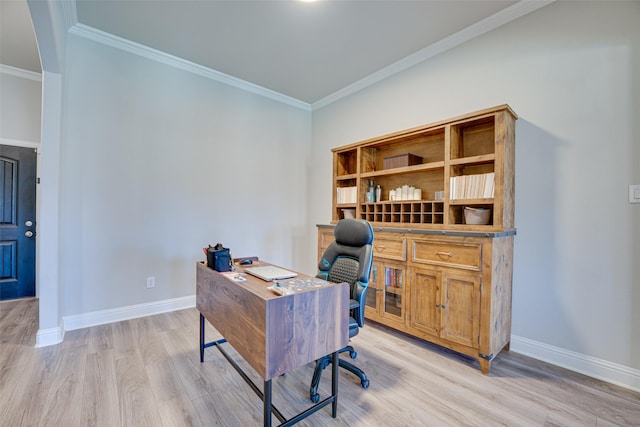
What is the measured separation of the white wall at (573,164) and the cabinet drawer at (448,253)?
1.84 ft

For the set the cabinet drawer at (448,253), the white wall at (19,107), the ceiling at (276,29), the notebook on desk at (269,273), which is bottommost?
the notebook on desk at (269,273)

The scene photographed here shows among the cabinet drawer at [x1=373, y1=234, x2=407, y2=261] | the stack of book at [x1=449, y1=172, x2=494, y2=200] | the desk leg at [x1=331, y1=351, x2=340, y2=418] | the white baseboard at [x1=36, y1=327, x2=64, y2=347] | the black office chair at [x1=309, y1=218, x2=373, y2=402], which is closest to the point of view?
the desk leg at [x1=331, y1=351, x2=340, y2=418]

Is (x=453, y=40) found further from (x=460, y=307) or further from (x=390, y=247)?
(x=460, y=307)

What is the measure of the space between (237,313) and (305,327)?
0.38m

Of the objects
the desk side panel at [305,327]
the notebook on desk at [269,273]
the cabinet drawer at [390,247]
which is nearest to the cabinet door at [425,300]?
the cabinet drawer at [390,247]

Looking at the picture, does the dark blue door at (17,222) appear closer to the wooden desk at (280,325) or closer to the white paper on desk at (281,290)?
the wooden desk at (280,325)

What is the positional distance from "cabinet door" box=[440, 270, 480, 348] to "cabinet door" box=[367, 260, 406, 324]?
14.8 inches

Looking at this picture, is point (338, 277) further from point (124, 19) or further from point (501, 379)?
point (124, 19)

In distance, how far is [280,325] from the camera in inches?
49.2

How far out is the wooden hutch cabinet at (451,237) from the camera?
2.04 meters

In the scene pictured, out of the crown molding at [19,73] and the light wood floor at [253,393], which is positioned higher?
the crown molding at [19,73]

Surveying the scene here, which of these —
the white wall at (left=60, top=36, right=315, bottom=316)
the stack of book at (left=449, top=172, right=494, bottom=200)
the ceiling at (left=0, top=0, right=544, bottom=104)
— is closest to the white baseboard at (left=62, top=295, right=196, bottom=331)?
the white wall at (left=60, top=36, right=315, bottom=316)

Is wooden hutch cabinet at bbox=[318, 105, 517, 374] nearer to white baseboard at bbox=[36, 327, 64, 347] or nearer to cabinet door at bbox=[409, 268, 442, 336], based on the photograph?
cabinet door at bbox=[409, 268, 442, 336]

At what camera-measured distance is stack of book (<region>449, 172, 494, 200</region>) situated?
2156 mm
